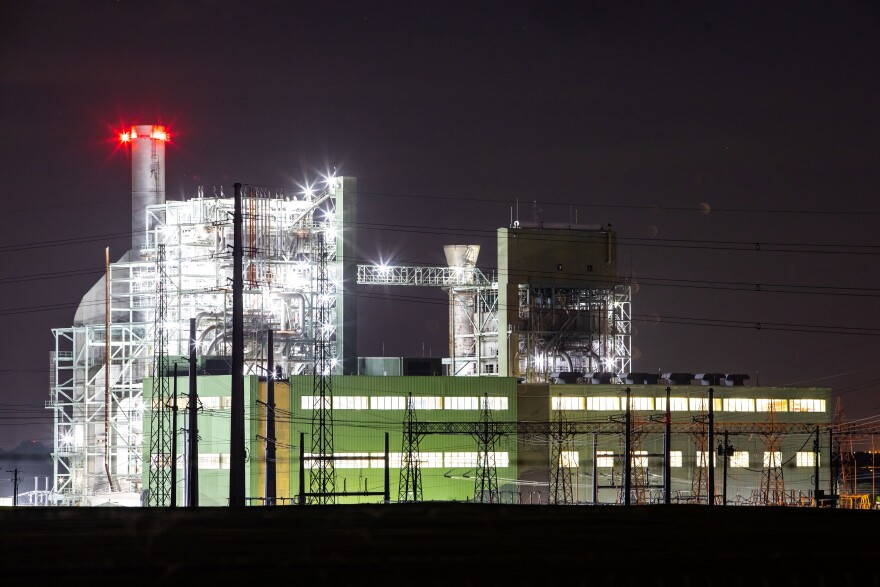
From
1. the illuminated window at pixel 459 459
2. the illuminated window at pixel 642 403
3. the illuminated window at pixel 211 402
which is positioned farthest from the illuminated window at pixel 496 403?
the illuminated window at pixel 211 402

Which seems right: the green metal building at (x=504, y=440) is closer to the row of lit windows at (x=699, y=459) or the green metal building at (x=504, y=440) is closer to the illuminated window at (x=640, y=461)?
the row of lit windows at (x=699, y=459)

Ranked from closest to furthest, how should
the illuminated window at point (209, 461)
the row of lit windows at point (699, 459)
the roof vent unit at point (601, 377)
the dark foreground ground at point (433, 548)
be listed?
the dark foreground ground at point (433, 548)
the illuminated window at point (209, 461)
the row of lit windows at point (699, 459)
the roof vent unit at point (601, 377)

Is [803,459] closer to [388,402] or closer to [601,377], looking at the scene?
[601,377]

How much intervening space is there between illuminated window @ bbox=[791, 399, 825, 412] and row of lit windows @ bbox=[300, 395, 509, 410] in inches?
813

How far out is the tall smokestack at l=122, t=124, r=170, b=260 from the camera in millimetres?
76438

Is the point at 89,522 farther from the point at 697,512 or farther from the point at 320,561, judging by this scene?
the point at 697,512

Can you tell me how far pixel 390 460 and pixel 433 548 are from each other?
182 ft

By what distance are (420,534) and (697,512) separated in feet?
21.2

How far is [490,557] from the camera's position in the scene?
13133 mm

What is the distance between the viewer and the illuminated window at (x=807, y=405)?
8088 centimetres

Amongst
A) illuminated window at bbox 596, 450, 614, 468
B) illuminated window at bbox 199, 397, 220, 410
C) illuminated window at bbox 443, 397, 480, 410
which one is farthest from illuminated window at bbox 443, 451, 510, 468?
illuminated window at bbox 199, 397, 220, 410

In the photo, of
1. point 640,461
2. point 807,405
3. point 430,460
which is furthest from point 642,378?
point 430,460

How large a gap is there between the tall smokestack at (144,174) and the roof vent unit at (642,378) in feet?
98.0

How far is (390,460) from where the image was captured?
69000mm
